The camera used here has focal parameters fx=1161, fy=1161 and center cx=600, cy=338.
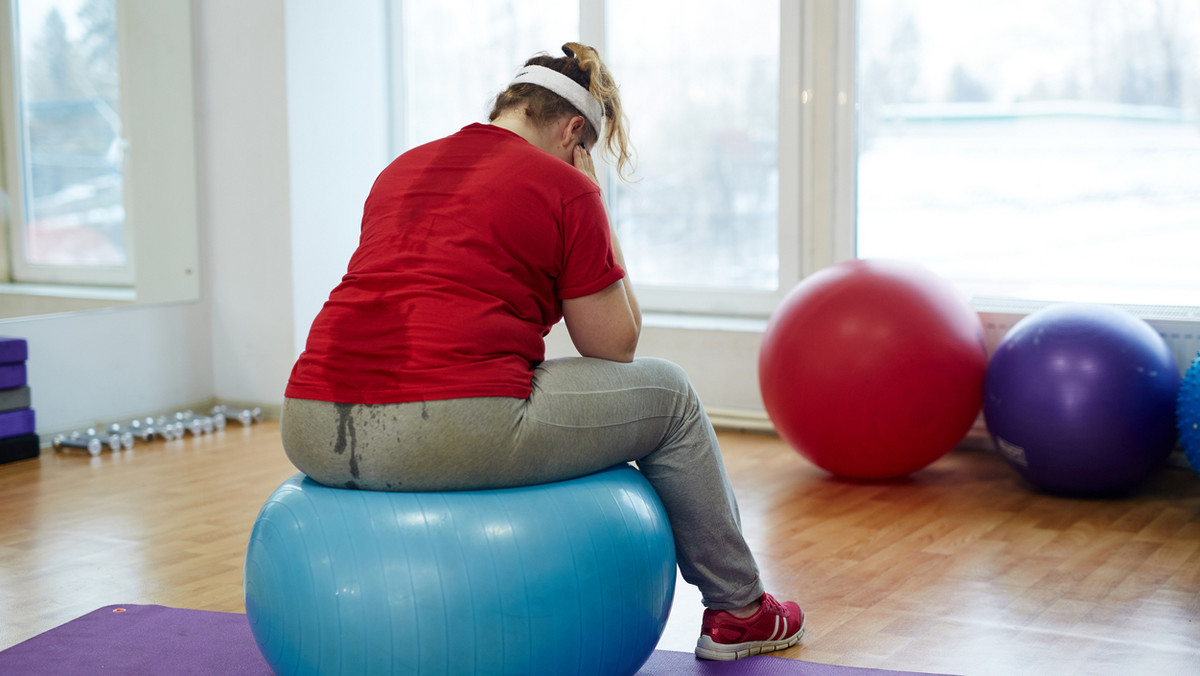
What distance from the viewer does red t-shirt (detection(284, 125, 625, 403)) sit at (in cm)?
164

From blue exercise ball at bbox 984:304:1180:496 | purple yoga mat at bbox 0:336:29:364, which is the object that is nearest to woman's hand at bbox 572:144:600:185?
blue exercise ball at bbox 984:304:1180:496

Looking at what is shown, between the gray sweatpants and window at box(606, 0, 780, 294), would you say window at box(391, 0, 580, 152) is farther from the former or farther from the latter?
the gray sweatpants

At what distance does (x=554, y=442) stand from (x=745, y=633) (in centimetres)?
59

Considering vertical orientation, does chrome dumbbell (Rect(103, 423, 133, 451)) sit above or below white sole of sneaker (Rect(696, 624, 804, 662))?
above

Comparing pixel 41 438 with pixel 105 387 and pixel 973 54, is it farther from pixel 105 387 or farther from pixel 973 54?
pixel 973 54

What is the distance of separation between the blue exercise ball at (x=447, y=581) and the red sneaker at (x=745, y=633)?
330 millimetres

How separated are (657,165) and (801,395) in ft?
5.45

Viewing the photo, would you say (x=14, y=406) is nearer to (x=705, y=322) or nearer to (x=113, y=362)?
(x=113, y=362)

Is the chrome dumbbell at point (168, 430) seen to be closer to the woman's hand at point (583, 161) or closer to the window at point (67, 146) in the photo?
the window at point (67, 146)

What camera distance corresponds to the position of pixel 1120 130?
3.66 meters

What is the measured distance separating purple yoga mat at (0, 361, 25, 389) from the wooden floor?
27 cm

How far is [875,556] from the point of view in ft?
8.73

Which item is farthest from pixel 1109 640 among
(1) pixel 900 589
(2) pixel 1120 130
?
(2) pixel 1120 130

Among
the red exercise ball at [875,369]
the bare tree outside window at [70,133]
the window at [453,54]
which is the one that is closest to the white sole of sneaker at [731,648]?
the red exercise ball at [875,369]
